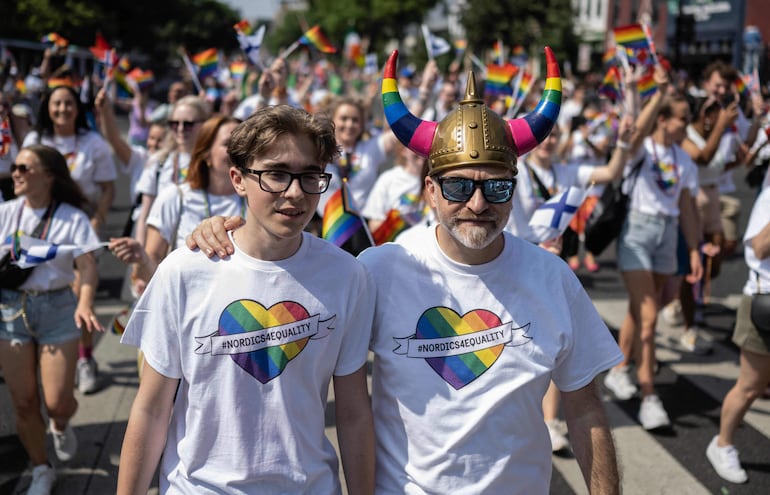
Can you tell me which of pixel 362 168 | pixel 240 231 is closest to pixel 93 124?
pixel 362 168

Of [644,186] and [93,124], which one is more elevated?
[93,124]

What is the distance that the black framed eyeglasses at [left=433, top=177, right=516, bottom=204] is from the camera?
2.40m

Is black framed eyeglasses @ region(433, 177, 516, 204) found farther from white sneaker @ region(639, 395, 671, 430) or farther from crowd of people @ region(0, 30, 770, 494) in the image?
white sneaker @ region(639, 395, 671, 430)

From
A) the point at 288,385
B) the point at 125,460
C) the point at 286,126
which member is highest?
the point at 286,126

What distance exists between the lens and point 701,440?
5.10m

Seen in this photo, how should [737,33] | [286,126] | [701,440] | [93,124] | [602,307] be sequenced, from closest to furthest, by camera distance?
[286,126] → [701,440] → [93,124] → [602,307] → [737,33]

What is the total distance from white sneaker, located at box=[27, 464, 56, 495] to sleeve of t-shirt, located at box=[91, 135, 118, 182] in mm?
2897

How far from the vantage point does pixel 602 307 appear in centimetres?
794

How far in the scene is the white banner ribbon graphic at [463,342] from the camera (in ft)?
7.93

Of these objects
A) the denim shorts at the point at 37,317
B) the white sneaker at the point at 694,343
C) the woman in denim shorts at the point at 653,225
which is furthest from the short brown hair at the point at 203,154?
the white sneaker at the point at 694,343

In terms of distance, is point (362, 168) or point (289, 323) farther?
point (362, 168)

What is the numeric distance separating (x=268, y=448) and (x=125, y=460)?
41cm

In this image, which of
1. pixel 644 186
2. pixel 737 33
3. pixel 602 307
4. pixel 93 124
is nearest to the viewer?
pixel 644 186

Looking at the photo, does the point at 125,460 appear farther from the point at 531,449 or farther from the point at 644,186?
the point at 644,186
